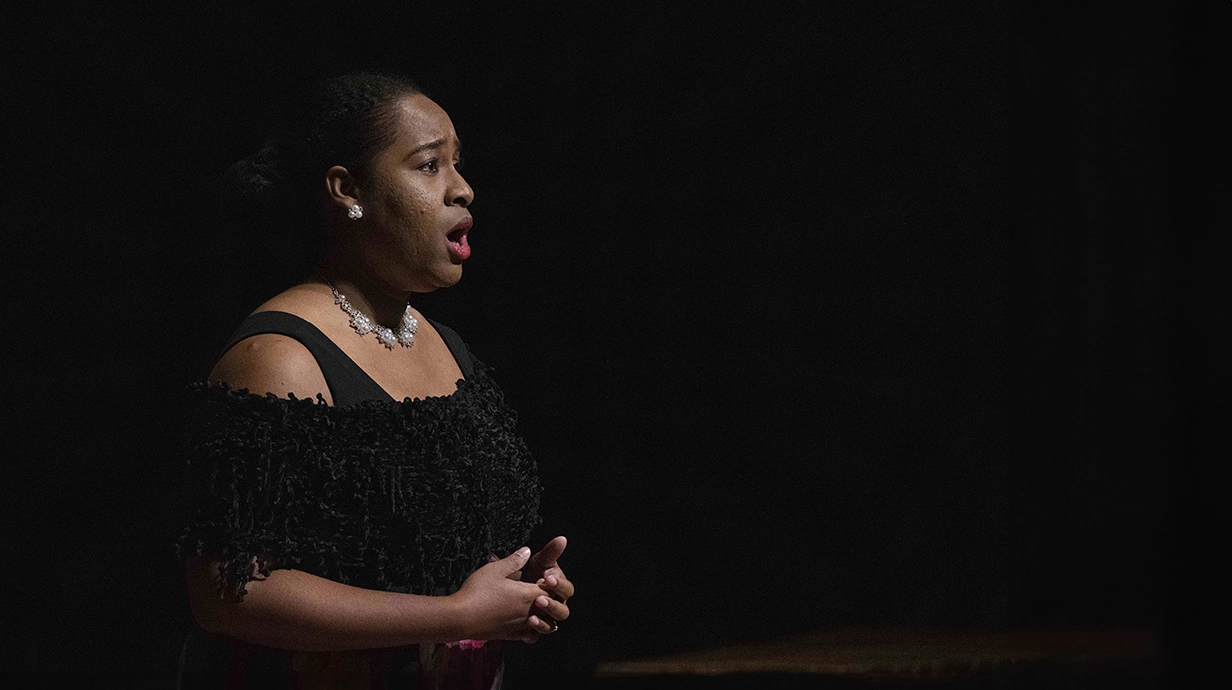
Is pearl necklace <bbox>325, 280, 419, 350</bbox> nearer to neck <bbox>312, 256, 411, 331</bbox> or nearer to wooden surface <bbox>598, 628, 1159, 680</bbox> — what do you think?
neck <bbox>312, 256, 411, 331</bbox>

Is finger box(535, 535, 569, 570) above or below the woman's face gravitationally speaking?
below

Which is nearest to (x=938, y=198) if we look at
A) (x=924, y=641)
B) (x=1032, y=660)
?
(x=924, y=641)

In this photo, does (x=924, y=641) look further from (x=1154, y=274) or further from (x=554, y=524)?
(x=1154, y=274)

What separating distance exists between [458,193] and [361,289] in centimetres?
18

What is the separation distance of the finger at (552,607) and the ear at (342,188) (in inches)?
22.9

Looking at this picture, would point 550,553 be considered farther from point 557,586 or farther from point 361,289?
point 361,289

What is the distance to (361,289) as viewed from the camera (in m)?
1.88

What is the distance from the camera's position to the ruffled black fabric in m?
1.67

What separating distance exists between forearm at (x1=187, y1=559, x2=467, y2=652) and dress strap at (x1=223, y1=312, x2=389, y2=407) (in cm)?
23

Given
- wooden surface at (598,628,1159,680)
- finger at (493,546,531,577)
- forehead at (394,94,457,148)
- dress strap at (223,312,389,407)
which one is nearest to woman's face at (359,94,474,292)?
forehead at (394,94,457,148)

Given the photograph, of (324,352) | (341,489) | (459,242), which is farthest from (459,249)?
(341,489)

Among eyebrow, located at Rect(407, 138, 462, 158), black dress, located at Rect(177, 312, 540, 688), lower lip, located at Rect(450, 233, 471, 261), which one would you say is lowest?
black dress, located at Rect(177, 312, 540, 688)

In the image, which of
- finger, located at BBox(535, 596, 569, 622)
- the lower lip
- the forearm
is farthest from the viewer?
the lower lip

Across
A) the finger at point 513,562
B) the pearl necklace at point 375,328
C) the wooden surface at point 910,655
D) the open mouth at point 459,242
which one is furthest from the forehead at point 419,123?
the wooden surface at point 910,655
